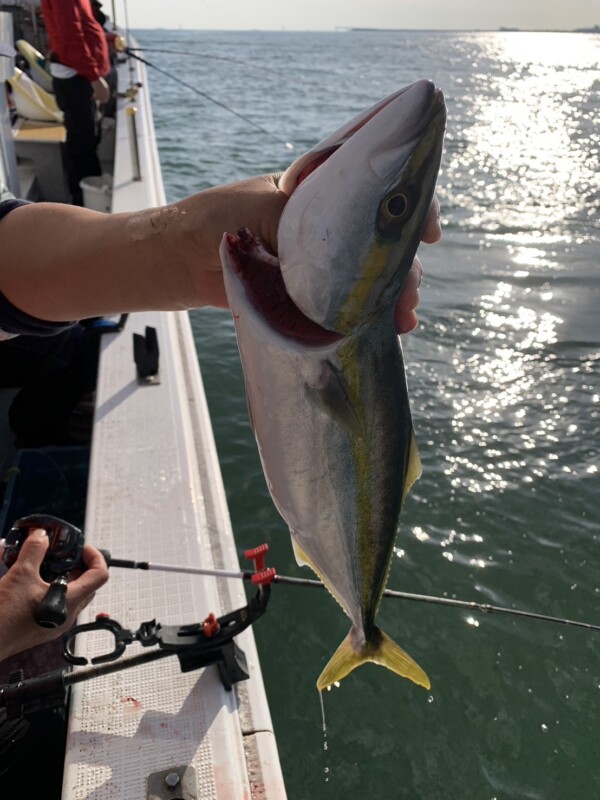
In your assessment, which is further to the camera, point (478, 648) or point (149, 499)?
point (478, 648)

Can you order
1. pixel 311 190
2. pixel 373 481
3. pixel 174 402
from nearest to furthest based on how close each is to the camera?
pixel 311 190, pixel 373 481, pixel 174 402

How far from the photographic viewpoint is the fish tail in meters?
2.06

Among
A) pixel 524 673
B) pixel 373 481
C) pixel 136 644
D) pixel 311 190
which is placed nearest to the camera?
pixel 311 190

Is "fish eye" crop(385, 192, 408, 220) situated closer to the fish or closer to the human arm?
the fish

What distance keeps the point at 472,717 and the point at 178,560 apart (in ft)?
6.82

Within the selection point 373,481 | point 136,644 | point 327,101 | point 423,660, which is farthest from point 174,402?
point 327,101

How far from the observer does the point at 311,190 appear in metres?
1.43

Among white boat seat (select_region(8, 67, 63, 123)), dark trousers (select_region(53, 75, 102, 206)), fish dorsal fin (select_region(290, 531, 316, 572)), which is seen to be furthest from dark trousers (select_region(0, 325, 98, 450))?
white boat seat (select_region(8, 67, 63, 123))

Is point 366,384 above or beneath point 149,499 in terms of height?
above

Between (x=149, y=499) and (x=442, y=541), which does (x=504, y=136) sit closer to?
(x=442, y=541)

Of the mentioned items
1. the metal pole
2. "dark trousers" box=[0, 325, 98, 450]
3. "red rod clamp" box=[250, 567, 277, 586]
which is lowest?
"dark trousers" box=[0, 325, 98, 450]

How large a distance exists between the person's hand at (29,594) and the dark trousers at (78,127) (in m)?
6.33

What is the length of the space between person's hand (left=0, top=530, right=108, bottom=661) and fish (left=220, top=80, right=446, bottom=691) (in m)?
0.76

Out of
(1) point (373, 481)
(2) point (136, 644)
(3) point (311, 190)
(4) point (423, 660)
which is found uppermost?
(3) point (311, 190)
